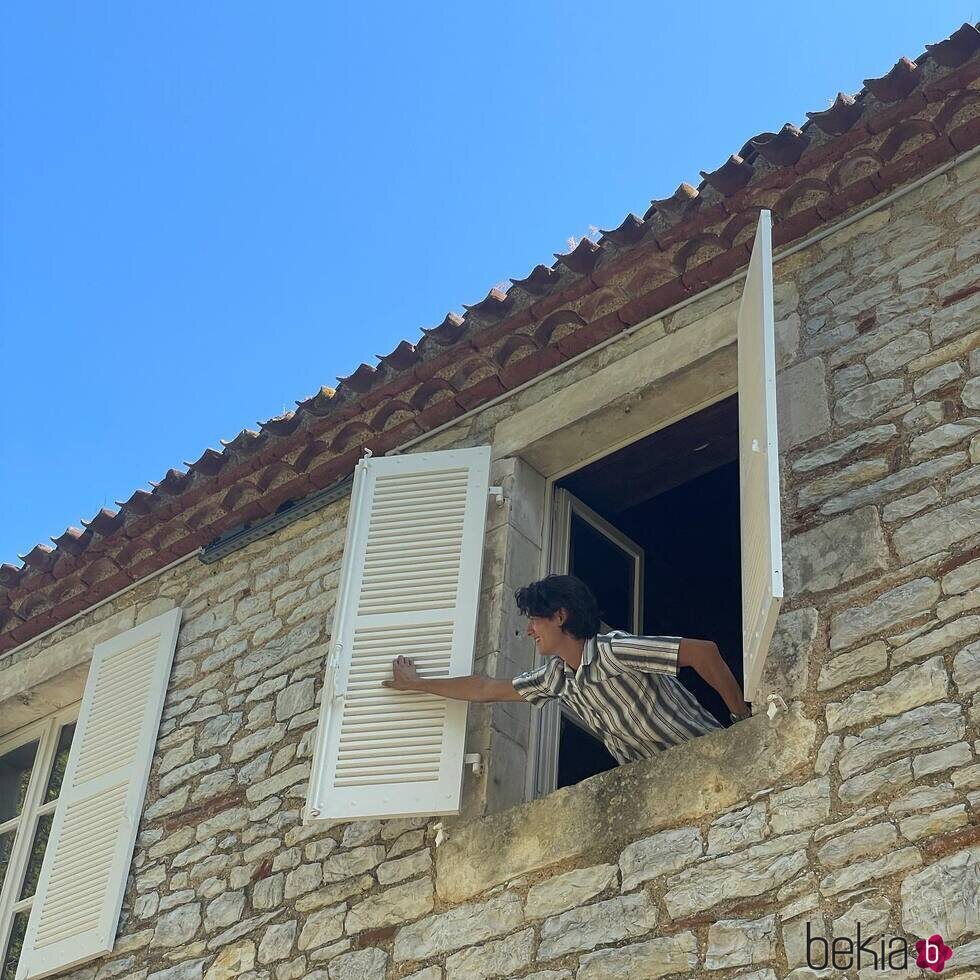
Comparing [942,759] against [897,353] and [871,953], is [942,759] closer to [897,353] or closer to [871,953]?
[871,953]

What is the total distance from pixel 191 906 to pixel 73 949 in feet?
1.67

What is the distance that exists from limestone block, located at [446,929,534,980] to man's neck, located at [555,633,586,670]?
0.81 meters

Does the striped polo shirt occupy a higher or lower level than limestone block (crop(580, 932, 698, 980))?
higher

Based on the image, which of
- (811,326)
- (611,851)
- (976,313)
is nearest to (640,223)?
(811,326)

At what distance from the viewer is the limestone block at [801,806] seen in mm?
3738

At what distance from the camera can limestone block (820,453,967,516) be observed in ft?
13.6

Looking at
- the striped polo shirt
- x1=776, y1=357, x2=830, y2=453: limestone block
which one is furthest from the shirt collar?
x1=776, y1=357, x2=830, y2=453: limestone block

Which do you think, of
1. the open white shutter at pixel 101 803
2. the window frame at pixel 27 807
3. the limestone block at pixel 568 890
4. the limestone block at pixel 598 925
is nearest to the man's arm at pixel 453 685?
the limestone block at pixel 568 890

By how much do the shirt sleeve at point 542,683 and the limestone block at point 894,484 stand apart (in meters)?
0.89

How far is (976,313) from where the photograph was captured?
4.37m

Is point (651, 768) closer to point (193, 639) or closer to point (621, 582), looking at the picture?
point (621, 582)

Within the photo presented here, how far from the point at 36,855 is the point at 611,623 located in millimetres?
2457

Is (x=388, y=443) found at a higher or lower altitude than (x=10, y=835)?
higher

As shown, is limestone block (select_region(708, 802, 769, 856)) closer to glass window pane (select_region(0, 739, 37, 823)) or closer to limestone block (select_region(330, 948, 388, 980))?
limestone block (select_region(330, 948, 388, 980))
